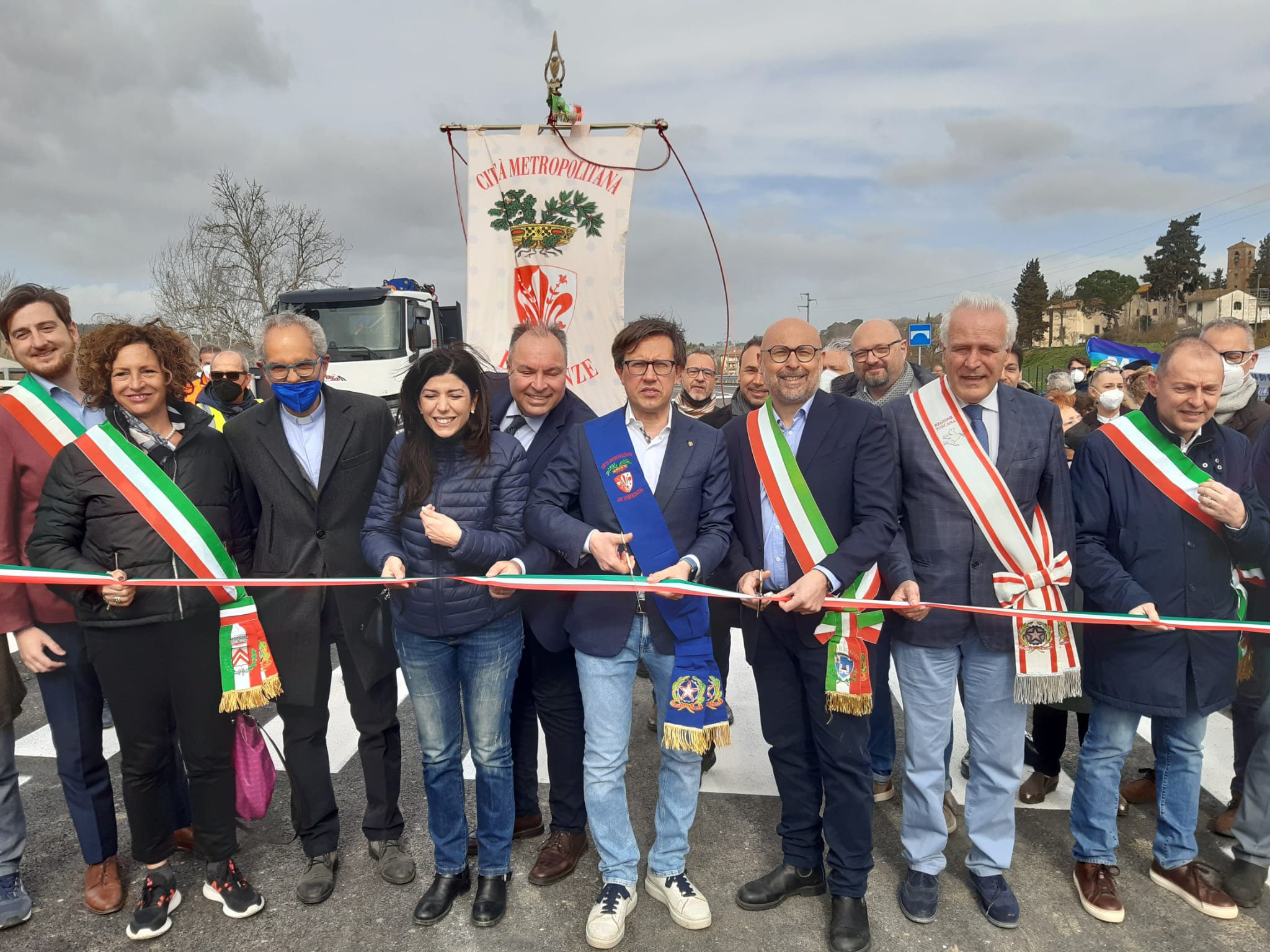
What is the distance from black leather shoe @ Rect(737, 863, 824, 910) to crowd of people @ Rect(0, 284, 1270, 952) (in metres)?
0.01

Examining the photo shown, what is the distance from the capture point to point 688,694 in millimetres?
2721

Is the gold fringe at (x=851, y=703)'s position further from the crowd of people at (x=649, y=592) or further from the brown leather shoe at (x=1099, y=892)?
the brown leather shoe at (x=1099, y=892)

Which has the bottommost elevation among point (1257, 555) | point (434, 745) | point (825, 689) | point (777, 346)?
point (434, 745)

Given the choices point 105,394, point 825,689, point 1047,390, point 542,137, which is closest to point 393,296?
point 542,137

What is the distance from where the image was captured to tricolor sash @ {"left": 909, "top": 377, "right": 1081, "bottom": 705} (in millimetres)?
2750

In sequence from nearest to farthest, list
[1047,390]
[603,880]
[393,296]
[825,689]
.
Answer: [825,689]
[603,880]
[1047,390]
[393,296]

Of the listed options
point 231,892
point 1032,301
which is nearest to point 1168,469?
point 231,892

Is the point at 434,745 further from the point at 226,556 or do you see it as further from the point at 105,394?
the point at 105,394

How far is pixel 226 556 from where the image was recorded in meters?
2.86

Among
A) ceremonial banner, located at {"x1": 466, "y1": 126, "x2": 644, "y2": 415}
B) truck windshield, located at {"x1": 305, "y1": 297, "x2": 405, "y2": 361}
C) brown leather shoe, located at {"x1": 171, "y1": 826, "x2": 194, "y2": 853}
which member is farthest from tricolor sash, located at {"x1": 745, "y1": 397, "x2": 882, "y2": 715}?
truck windshield, located at {"x1": 305, "y1": 297, "x2": 405, "y2": 361}

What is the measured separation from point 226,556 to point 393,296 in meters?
13.1

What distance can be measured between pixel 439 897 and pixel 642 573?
1.41m

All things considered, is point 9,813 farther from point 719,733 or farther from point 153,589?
point 719,733

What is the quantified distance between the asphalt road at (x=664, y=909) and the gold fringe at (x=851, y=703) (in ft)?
2.66
